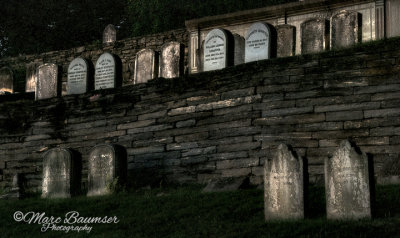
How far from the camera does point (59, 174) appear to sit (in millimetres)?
10062

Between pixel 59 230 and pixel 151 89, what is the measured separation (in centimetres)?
426

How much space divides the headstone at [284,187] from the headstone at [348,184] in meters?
0.32

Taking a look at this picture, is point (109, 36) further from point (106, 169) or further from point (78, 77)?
point (106, 169)

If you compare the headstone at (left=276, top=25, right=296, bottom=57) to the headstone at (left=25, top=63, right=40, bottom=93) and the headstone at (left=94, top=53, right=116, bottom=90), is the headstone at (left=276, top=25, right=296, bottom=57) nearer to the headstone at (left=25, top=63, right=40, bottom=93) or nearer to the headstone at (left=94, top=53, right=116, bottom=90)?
the headstone at (left=94, top=53, right=116, bottom=90)

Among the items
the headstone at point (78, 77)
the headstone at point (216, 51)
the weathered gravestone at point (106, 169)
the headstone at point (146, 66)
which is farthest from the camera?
the headstone at point (78, 77)

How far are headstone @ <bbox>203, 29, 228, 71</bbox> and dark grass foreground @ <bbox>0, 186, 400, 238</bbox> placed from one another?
291cm

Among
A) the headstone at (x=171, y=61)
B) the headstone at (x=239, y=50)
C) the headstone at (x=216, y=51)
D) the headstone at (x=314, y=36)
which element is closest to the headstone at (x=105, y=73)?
the headstone at (x=171, y=61)

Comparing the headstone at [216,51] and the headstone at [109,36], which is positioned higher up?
the headstone at [109,36]

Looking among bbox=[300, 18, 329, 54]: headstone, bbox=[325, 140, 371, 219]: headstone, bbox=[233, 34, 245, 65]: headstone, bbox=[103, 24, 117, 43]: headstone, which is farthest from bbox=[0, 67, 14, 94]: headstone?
bbox=[325, 140, 371, 219]: headstone

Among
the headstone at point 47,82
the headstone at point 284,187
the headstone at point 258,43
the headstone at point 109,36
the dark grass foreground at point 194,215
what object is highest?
the headstone at point 109,36

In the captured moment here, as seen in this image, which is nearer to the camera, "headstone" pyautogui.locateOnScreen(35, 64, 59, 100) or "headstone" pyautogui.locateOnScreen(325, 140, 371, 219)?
A: "headstone" pyautogui.locateOnScreen(325, 140, 371, 219)

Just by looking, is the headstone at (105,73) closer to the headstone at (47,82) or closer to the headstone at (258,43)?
the headstone at (47,82)

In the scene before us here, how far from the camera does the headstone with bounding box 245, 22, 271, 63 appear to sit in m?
11.0

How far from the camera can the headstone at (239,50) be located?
1165 cm
